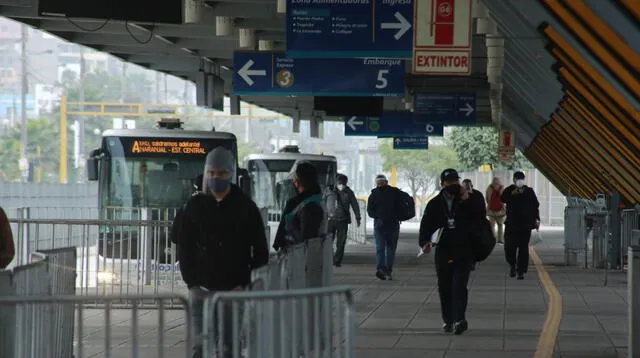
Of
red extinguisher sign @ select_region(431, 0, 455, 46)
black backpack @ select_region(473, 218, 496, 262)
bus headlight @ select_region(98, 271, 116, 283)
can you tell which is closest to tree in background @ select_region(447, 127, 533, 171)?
red extinguisher sign @ select_region(431, 0, 455, 46)

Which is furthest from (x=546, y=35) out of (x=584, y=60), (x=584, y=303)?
(x=584, y=303)

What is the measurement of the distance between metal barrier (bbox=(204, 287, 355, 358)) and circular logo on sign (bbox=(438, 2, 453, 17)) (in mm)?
11555

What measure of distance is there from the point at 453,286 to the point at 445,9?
530 cm

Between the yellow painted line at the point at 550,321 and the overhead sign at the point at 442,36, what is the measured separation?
332 cm

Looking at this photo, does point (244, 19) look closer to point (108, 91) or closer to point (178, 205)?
point (178, 205)

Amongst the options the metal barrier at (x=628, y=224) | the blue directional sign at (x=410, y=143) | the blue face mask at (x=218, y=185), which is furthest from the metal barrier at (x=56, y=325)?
the blue directional sign at (x=410, y=143)

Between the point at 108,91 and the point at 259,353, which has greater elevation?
the point at 108,91

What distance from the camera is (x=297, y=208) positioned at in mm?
12344

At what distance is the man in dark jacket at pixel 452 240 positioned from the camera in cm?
1475

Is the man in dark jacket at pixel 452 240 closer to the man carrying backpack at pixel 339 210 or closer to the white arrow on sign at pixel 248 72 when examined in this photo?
the white arrow on sign at pixel 248 72

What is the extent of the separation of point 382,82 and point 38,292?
670 inches

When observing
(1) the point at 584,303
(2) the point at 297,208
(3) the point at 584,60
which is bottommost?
(1) the point at 584,303

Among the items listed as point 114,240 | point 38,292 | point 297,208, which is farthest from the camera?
point 114,240

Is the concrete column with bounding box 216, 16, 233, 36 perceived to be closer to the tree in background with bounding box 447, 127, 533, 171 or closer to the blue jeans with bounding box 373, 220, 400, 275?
the blue jeans with bounding box 373, 220, 400, 275
